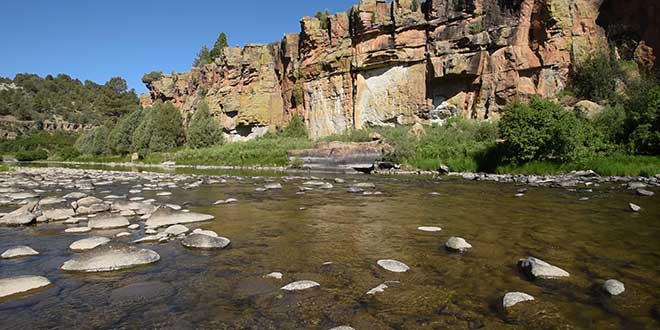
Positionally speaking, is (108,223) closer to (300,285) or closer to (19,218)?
(19,218)

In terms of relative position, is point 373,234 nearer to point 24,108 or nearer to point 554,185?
point 554,185

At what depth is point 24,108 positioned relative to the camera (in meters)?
129

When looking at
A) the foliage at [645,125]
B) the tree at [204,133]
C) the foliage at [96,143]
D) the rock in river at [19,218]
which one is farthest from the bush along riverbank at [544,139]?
the foliage at [96,143]

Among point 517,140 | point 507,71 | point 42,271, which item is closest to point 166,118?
point 507,71

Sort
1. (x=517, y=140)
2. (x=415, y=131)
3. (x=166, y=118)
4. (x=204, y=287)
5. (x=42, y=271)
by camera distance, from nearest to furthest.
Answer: (x=204, y=287) < (x=42, y=271) < (x=517, y=140) < (x=415, y=131) < (x=166, y=118)

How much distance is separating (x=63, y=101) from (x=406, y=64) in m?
145

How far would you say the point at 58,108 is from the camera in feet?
463

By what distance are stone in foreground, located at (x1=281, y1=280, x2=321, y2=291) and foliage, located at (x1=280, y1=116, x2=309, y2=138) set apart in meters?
51.2

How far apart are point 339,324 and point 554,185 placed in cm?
1715

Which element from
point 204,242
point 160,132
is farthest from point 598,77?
point 160,132

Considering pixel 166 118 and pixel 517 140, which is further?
pixel 166 118

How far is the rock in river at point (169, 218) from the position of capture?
347 inches

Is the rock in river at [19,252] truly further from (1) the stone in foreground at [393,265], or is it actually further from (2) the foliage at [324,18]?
(2) the foliage at [324,18]

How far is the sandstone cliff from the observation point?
3969 cm
